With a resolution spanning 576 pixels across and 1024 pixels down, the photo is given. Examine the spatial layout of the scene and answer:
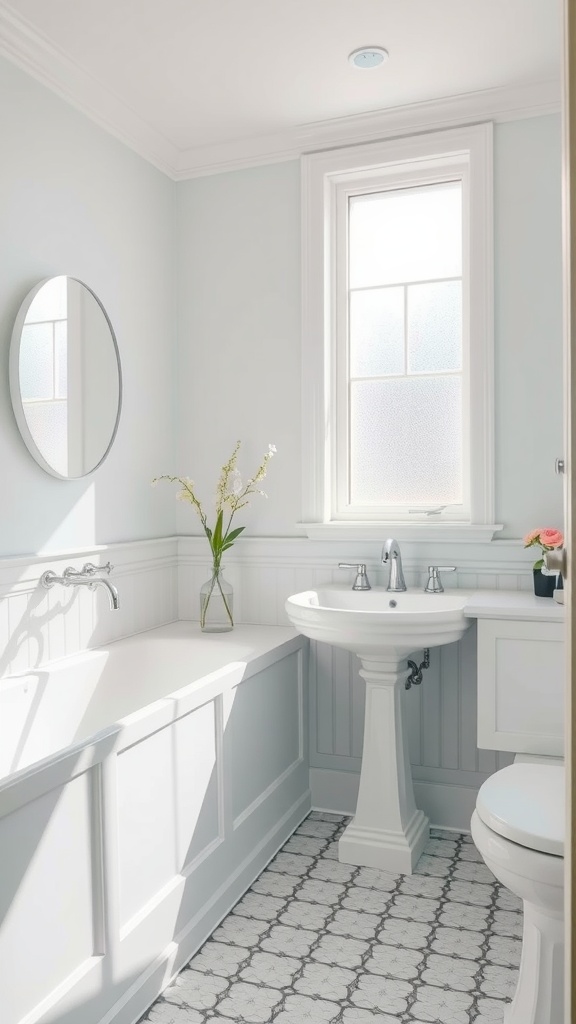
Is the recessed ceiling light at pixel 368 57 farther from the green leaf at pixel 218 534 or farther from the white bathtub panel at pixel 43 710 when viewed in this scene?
the white bathtub panel at pixel 43 710

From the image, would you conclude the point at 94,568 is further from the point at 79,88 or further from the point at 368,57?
the point at 368,57

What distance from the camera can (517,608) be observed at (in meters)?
2.20

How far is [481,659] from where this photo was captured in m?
2.23

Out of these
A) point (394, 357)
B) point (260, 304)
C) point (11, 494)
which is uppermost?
point (260, 304)

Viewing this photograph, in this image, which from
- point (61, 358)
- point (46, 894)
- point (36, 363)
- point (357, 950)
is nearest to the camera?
point (46, 894)

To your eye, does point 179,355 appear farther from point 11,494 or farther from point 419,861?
point 419,861

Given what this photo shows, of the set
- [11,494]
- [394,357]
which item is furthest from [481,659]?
[11,494]

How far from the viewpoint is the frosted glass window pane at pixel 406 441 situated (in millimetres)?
2791

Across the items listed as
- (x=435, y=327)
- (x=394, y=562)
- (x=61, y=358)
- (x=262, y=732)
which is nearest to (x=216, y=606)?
(x=262, y=732)

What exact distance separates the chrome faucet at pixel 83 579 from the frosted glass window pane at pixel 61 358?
1.79 feet

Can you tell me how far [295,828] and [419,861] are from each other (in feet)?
1.53

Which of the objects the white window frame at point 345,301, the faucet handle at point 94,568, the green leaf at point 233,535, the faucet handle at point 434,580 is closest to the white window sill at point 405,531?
the white window frame at point 345,301

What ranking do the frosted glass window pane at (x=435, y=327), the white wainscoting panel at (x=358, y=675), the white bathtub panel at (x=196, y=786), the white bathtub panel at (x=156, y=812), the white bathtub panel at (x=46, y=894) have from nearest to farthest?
the white bathtub panel at (x=46, y=894) → the white bathtub panel at (x=156, y=812) → the white bathtub panel at (x=196, y=786) → the white wainscoting panel at (x=358, y=675) → the frosted glass window pane at (x=435, y=327)

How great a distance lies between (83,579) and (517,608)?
50.8 inches
